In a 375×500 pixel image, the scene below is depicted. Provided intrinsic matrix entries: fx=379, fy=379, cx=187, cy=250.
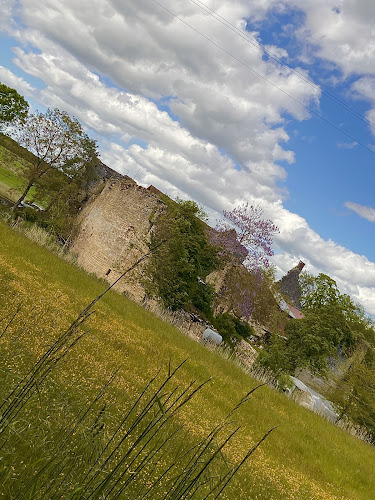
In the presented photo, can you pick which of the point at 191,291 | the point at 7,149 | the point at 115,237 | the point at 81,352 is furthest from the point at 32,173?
the point at 81,352

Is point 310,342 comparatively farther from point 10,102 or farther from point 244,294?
point 10,102

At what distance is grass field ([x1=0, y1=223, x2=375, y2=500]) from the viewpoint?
16.2ft

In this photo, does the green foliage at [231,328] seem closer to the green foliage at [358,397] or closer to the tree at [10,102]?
the green foliage at [358,397]

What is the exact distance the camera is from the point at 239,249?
2936cm

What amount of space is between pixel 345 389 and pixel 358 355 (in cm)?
476

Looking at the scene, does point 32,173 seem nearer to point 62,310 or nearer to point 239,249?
point 239,249

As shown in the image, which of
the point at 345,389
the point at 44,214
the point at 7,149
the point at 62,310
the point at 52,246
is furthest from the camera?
the point at 44,214

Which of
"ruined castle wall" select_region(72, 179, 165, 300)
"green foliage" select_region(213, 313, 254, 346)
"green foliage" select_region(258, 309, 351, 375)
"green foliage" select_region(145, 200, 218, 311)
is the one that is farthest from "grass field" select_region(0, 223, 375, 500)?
"green foliage" select_region(258, 309, 351, 375)

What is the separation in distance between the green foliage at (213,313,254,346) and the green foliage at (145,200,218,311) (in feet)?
5.70

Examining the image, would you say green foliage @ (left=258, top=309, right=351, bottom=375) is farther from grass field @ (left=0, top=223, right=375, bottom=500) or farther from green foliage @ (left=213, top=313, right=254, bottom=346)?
grass field @ (left=0, top=223, right=375, bottom=500)

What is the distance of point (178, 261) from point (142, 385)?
1515cm

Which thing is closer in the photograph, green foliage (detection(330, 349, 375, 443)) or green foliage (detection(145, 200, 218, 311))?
green foliage (detection(330, 349, 375, 443))

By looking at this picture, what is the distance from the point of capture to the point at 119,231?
2523cm

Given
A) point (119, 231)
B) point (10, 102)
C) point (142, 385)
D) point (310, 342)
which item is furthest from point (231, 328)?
point (10, 102)
